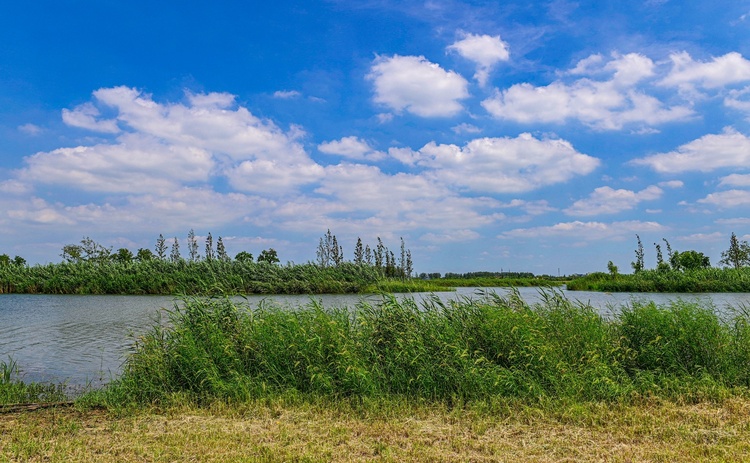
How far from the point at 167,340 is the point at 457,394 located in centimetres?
462

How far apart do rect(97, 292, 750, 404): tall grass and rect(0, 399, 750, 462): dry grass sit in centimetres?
45

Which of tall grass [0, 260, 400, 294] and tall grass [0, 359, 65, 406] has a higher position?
tall grass [0, 260, 400, 294]

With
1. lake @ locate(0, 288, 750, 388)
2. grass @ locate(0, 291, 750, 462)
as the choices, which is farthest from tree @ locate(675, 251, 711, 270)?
grass @ locate(0, 291, 750, 462)

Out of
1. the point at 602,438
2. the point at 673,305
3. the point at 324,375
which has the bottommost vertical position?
the point at 602,438

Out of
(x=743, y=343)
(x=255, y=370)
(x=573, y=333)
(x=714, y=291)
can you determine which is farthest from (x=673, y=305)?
(x=714, y=291)

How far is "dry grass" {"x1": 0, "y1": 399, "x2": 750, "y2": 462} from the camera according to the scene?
4828 mm

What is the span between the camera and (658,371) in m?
7.23

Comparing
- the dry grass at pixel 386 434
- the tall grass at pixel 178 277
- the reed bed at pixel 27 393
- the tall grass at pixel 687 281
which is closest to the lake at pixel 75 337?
the reed bed at pixel 27 393

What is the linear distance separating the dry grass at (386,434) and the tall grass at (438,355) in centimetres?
45

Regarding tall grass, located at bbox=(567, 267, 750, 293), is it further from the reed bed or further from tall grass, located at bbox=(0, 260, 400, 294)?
the reed bed

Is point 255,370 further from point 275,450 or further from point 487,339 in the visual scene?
point 487,339

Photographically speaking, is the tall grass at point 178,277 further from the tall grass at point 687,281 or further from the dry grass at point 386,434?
the dry grass at point 386,434

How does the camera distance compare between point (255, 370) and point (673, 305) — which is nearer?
point (255, 370)

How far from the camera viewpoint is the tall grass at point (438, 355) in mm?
6734
